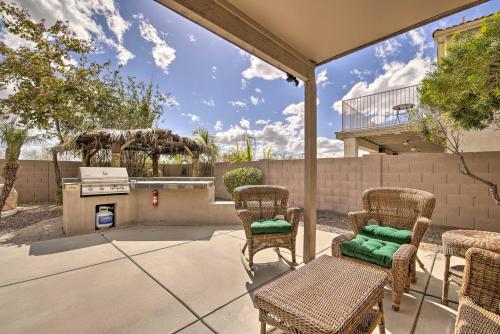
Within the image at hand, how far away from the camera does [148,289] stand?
231 cm

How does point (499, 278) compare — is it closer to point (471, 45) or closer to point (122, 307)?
point (471, 45)

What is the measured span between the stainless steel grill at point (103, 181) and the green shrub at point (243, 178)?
3.42 m

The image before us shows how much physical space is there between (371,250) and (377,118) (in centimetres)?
786

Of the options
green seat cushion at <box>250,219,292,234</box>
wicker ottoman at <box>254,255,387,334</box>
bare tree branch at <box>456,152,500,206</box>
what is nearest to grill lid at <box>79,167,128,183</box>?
green seat cushion at <box>250,219,292,234</box>

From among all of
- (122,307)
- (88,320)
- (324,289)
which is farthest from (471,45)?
(88,320)

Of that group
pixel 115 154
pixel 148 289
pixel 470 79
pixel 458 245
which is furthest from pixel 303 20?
pixel 115 154

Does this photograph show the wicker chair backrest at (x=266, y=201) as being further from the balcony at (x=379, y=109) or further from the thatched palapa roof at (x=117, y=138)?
the balcony at (x=379, y=109)

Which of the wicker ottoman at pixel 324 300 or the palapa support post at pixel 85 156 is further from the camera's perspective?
the palapa support post at pixel 85 156

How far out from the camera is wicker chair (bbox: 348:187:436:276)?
2627mm

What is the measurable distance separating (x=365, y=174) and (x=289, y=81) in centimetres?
358

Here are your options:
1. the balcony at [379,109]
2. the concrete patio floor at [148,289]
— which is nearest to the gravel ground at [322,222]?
the concrete patio floor at [148,289]

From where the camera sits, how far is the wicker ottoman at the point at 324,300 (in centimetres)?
117

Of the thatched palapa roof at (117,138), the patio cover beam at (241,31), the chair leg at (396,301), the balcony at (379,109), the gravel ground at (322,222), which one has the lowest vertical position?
the gravel ground at (322,222)

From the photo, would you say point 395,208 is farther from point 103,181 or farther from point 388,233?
point 103,181
